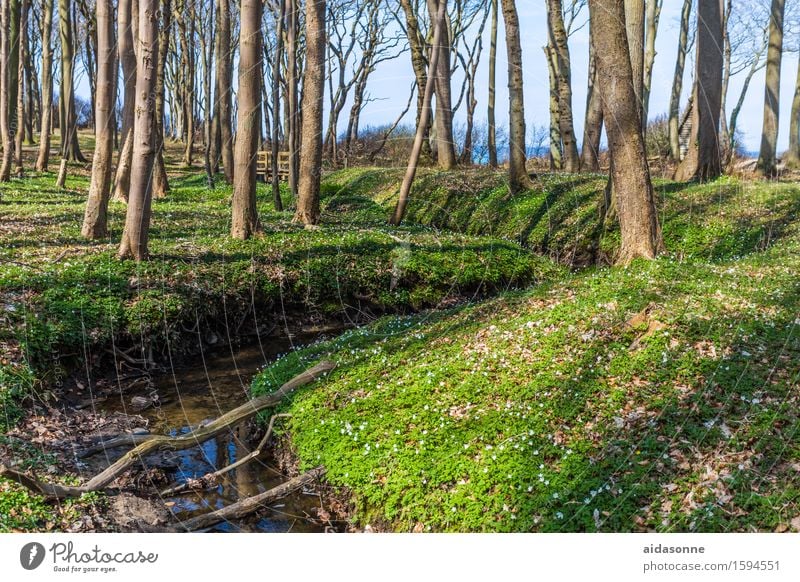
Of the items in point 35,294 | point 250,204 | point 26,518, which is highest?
point 250,204

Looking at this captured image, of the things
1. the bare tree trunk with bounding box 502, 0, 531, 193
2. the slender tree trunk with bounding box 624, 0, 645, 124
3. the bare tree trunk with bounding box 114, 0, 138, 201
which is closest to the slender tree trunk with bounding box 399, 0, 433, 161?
the bare tree trunk with bounding box 502, 0, 531, 193

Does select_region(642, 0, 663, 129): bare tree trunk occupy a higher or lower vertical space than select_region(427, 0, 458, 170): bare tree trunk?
higher

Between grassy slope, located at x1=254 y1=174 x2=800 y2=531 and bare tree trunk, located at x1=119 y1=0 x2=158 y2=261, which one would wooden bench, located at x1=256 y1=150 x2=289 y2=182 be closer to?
bare tree trunk, located at x1=119 y1=0 x2=158 y2=261

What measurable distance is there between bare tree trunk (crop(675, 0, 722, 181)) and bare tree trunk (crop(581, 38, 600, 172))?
2561 mm

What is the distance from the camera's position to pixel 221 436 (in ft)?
25.1

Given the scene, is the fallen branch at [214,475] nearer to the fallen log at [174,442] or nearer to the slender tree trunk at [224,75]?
the fallen log at [174,442]

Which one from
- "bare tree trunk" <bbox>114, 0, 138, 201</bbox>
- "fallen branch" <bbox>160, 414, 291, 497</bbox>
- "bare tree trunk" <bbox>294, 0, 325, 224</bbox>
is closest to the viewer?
"fallen branch" <bbox>160, 414, 291, 497</bbox>

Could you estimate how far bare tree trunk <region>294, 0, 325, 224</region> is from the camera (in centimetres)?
1423

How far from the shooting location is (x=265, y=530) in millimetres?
5918

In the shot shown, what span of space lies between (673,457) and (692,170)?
14.0 m

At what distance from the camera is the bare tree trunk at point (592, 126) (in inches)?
762

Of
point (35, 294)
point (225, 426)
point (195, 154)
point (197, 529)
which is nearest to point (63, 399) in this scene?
point (35, 294)

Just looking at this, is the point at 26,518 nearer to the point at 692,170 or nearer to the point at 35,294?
the point at 35,294

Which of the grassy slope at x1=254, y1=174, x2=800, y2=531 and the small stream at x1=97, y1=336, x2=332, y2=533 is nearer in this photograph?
the grassy slope at x1=254, y1=174, x2=800, y2=531
